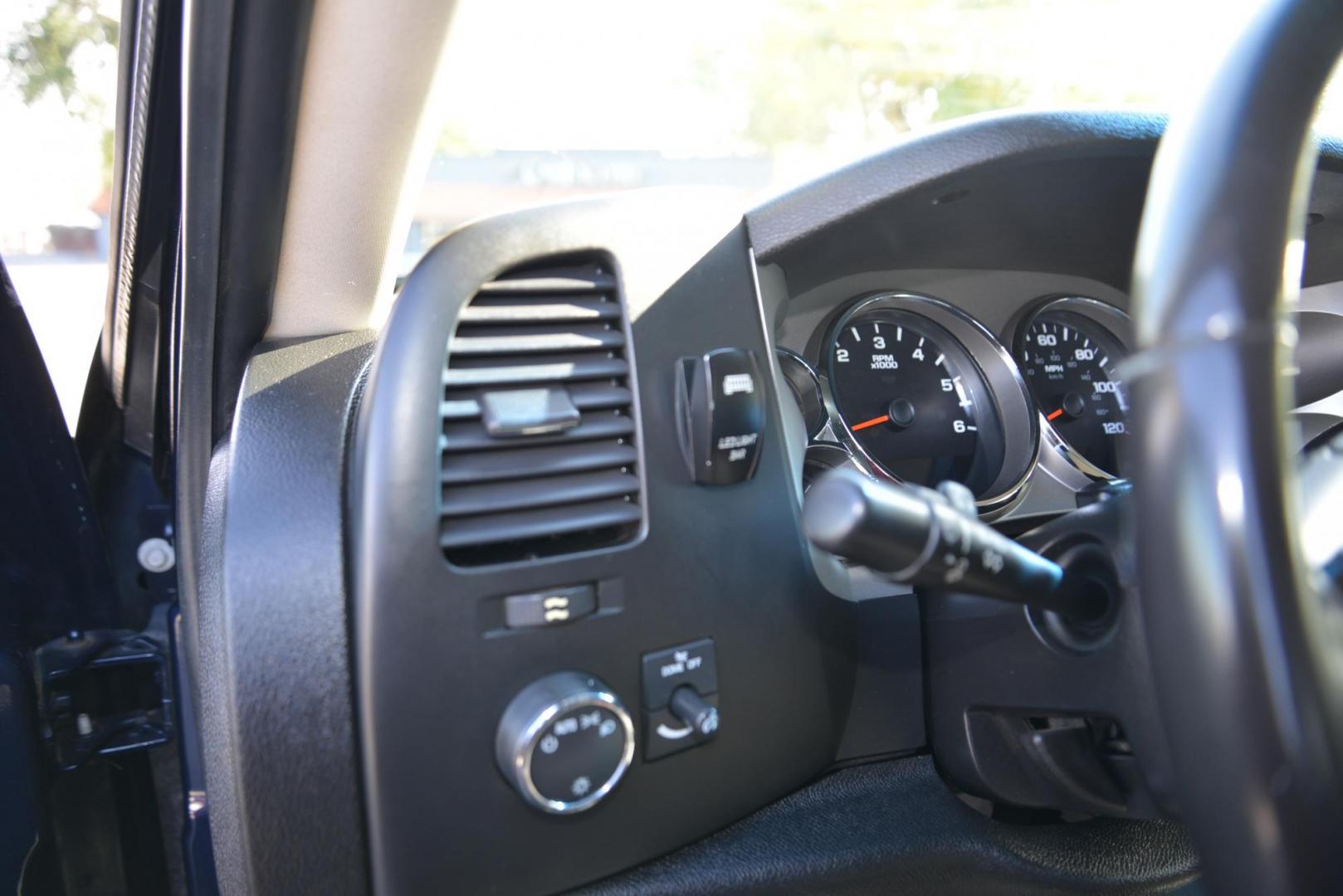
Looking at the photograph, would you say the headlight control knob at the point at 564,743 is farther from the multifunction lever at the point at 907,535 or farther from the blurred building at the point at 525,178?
the blurred building at the point at 525,178

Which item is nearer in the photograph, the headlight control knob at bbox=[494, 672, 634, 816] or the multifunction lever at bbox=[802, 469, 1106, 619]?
the multifunction lever at bbox=[802, 469, 1106, 619]

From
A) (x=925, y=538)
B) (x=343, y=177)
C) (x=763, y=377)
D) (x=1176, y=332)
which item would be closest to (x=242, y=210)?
(x=343, y=177)

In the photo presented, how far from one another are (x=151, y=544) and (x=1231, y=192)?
1486mm

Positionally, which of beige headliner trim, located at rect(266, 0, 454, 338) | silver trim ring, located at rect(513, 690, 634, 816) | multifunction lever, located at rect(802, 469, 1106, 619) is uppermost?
beige headliner trim, located at rect(266, 0, 454, 338)

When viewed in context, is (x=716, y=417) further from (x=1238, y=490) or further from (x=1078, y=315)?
(x=1078, y=315)

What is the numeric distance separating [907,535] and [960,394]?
111 cm

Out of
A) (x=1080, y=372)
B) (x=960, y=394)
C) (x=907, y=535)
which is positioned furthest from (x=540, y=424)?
(x=1080, y=372)

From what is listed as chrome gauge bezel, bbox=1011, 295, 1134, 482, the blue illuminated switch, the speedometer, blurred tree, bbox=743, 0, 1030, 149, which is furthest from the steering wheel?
blurred tree, bbox=743, 0, 1030, 149

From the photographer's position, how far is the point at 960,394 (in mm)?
1743

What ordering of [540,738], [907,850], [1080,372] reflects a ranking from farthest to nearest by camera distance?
[1080,372] < [907,850] < [540,738]

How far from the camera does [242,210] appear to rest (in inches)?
45.1

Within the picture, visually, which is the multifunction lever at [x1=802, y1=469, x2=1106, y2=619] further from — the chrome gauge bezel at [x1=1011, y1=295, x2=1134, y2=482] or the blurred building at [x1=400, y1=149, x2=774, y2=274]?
the chrome gauge bezel at [x1=1011, y1=295, x2=1134, y2=482]

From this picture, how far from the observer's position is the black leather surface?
115cm

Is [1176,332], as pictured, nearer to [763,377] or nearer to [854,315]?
[763,377]
